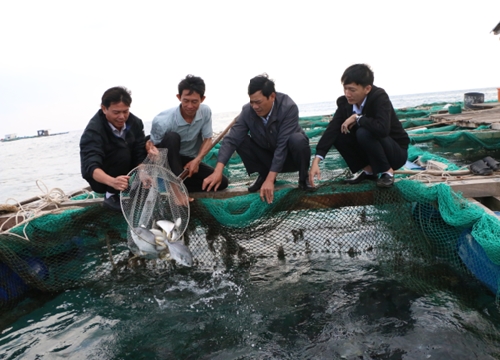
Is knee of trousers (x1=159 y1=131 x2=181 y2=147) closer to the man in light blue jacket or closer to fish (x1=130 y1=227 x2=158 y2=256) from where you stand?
the man in light blue jacket

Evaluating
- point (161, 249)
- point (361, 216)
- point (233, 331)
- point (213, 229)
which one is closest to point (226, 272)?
point (213, 229)

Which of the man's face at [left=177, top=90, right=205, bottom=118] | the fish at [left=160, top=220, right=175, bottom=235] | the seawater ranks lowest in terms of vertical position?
the seawater

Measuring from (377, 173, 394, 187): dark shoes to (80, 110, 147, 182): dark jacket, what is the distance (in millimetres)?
2401

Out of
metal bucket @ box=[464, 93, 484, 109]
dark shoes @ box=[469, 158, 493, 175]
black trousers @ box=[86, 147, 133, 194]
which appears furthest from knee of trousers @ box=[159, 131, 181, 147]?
metal bucket @ box=[464, 93, 484, 109]

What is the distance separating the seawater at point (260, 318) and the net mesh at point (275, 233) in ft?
0.55

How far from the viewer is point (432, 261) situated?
354 cm

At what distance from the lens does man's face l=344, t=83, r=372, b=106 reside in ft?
11.7

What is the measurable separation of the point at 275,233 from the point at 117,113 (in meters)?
1.97

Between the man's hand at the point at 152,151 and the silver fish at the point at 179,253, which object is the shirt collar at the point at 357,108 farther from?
the silver fish at the point at 179,253

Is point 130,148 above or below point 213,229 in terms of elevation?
above

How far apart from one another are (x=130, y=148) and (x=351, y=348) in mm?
2787

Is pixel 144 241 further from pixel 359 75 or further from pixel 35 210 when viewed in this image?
pixel 359 75

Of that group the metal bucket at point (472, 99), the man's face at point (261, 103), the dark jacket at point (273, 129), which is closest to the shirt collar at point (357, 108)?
the dark jacket at point (273, 129)

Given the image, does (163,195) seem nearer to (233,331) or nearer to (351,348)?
(233,331)
